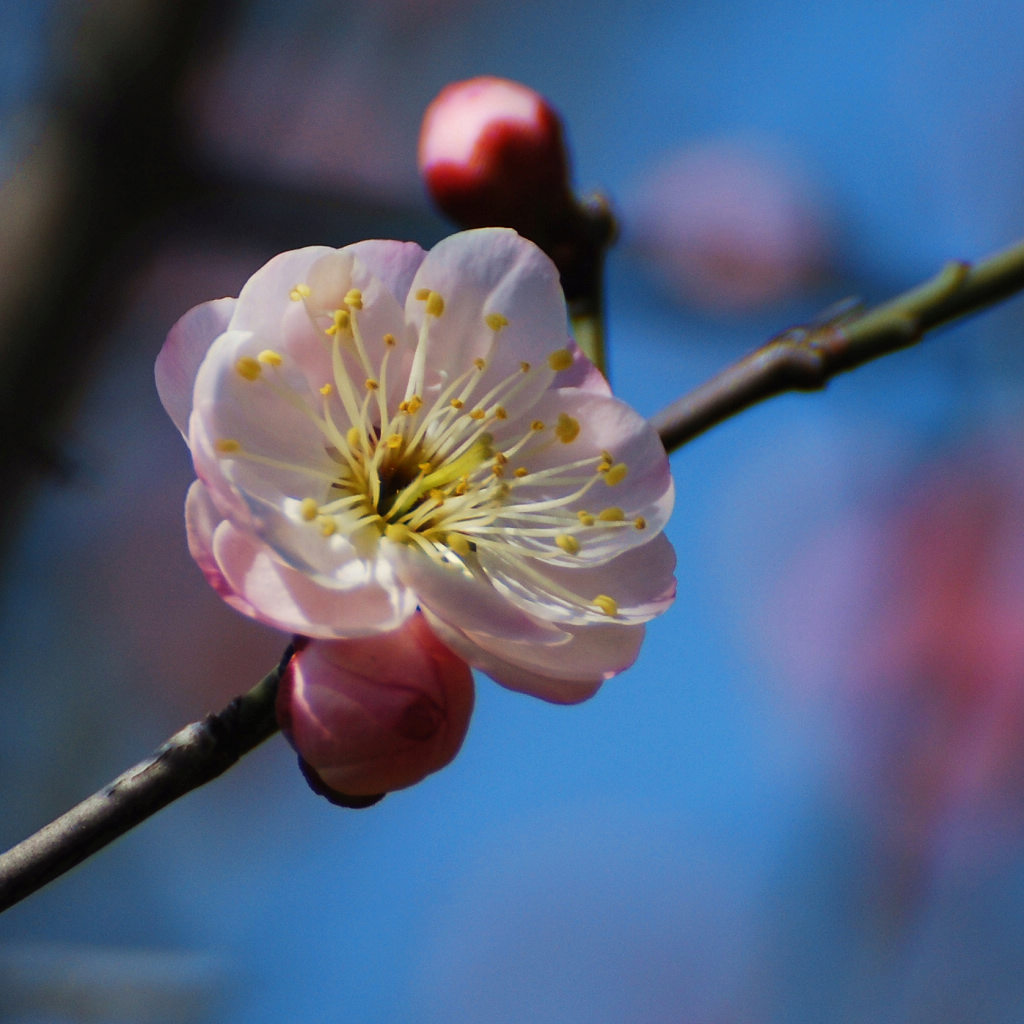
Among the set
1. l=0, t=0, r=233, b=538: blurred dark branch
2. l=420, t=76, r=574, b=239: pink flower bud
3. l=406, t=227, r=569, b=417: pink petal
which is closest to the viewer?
l=406, t=227, r=569, b=417: pink petal

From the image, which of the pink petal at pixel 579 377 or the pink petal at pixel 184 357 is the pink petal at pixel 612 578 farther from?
the pink petal at pixel 184 357

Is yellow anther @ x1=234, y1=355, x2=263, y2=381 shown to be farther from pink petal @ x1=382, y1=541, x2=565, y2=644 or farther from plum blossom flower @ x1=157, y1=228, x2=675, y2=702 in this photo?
pink petal @ x1=382, y1=541, x2=565, y2=644

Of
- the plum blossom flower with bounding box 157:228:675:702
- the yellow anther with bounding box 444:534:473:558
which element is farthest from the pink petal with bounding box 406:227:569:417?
the yellow anther with bounding box 444:534:473:558

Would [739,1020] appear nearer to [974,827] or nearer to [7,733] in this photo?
[974,827]

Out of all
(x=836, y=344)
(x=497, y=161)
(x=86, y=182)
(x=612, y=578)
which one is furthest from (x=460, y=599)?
(x=86, y=182)

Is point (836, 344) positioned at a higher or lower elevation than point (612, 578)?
higher

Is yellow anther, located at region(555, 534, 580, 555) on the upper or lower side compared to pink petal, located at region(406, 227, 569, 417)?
lower

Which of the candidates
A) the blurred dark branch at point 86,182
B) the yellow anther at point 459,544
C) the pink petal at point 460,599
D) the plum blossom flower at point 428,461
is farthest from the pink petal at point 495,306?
the blurred dark branch at point 86,182

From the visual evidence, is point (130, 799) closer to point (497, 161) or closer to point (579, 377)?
point (579, 377)
